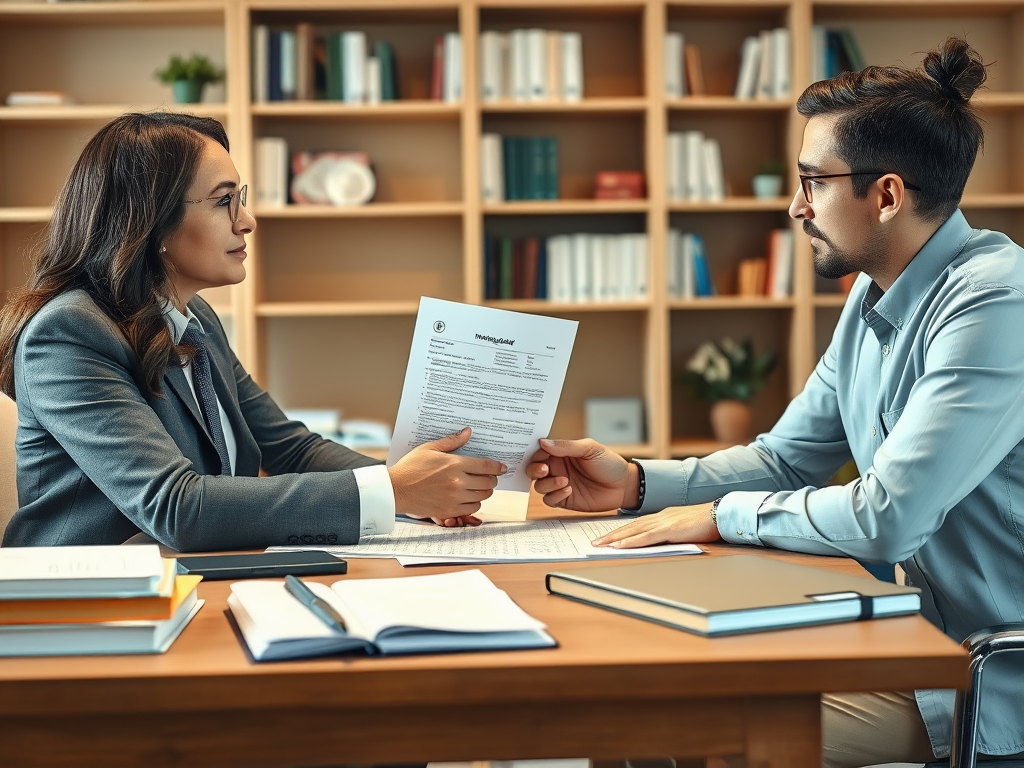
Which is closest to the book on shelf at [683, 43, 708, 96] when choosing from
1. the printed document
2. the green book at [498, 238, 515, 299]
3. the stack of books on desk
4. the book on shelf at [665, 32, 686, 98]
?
the book on shelf at [665, 32, 686, 98]

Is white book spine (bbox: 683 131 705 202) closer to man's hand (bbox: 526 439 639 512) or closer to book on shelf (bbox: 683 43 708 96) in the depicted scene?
book on shelf (bbox: 683 43 708 96)

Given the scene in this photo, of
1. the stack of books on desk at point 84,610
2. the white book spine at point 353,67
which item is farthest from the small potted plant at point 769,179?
the stack of books on desk at point 84,610

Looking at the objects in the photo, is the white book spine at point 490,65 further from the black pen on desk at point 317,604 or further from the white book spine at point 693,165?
the black pen on desk at point 317,604

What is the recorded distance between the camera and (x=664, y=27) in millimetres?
3729

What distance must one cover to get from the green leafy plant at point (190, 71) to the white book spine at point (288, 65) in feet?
0.93

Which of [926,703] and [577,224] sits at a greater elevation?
[577,224]

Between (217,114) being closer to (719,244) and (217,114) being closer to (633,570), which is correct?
(719,244)

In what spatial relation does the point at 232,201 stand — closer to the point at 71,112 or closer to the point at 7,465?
the point at 7,465

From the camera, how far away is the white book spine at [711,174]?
12.5 ft

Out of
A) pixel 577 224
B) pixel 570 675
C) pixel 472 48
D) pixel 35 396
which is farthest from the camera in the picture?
pixel 577 224

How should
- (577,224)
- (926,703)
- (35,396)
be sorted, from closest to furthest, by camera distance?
1. (926,703)
2. (35,396)
3. (577,224)

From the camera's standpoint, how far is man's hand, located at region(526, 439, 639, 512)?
151cm

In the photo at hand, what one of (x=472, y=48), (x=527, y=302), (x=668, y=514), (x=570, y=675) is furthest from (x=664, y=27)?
(x=570, y=675)

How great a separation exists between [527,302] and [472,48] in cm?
93
